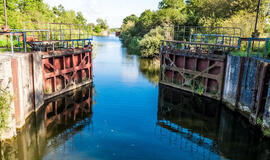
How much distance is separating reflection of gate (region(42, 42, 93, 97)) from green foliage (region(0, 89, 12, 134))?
5.51 m

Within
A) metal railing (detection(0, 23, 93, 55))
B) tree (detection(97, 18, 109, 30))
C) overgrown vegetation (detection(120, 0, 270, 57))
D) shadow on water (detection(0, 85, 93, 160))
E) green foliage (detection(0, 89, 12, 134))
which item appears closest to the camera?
green foliage (detection(0, 89, 12, 134))

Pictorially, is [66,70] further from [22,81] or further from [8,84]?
[8,84]

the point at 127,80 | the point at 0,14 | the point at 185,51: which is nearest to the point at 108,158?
the point at 185,51

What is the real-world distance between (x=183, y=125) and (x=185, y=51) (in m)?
8.17

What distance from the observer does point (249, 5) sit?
32281 millimetres

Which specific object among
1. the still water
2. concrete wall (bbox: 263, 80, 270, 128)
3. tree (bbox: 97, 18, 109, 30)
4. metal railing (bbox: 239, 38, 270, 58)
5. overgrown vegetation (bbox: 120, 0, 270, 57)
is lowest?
the still water

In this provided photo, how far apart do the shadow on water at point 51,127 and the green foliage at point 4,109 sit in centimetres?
93

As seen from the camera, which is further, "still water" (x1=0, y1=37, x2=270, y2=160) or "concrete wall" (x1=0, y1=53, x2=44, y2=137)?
"concrete wall" (x1=0, y1=53, x2=44, y2=137)

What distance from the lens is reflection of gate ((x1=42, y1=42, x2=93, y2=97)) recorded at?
52.3ft

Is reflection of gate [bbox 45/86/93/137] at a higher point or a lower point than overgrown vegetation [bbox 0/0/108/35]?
lower

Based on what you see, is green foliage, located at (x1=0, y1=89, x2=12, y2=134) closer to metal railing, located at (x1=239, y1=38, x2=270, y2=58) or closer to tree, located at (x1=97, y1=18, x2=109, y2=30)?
metal railing, located at (x1=239, y1=38, x2=270, y2=58)

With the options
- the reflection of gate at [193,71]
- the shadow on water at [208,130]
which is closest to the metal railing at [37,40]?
the reflection of gate at [193,71]

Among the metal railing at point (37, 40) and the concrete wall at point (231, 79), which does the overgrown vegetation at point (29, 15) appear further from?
the concrete wall at point (231, 79)

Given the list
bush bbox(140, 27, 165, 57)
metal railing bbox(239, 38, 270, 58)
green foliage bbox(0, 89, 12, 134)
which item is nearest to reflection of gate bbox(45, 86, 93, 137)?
green foliage bbox(0, 89, 12, 134)
